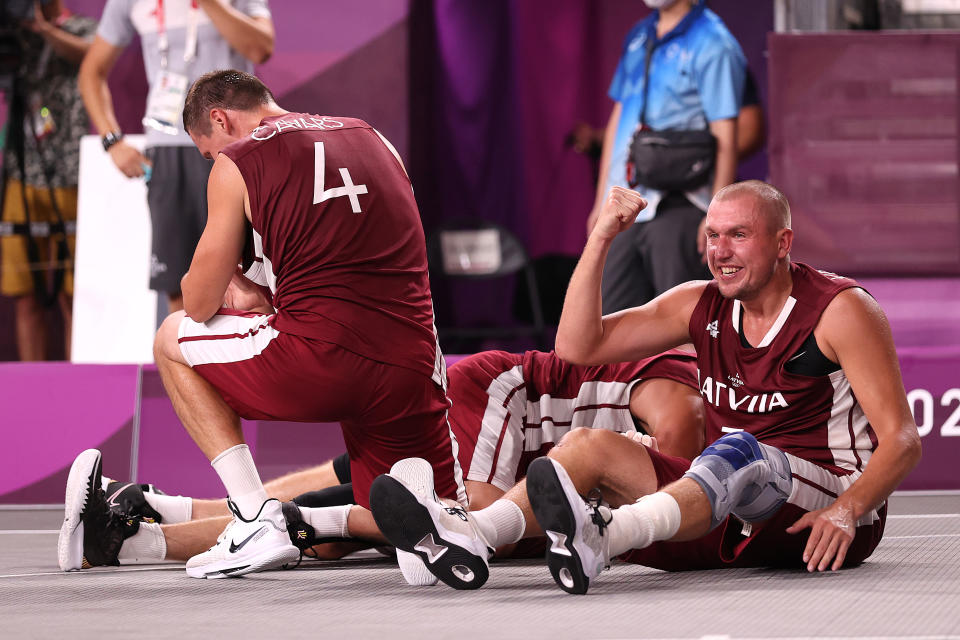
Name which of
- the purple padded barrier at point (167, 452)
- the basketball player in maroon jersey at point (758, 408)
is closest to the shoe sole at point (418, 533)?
the basketball player in maroon jersey at point (758, 408)

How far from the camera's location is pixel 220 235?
317cm

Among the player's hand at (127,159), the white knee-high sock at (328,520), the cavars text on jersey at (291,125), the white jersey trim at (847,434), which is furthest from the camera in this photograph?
the player's hand at (127,159)

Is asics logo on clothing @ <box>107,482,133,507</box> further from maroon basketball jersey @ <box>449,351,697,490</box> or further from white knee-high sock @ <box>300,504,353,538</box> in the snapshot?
maroon basketball jersey @ <box>449,351,697,490</box>

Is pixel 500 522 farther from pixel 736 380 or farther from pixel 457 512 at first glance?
pixel 736 380

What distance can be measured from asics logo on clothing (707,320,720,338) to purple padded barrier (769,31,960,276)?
291 cm

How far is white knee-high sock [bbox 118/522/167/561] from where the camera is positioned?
11.2ft

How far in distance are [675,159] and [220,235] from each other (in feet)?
9.16

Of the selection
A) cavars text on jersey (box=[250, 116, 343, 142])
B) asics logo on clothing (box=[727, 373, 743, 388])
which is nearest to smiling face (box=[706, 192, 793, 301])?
asics logo on clothing (box=[727, 373, 743, 388])

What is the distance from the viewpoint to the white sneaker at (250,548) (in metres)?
3.10

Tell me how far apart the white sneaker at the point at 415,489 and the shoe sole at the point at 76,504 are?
76 cm

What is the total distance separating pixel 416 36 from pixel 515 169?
941 millimetres

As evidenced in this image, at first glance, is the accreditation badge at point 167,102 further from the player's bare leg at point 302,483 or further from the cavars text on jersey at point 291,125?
the cavars text on jersey at point 291,125

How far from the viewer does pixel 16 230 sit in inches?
278

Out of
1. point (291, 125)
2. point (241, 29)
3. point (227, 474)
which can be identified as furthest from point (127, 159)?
point (227, 474)
